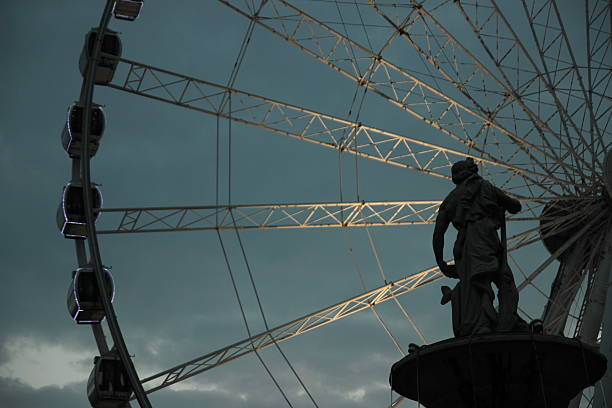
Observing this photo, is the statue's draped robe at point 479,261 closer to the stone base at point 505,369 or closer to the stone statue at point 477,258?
the stone statue at point 477,258

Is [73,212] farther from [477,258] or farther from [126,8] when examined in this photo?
[477,258]

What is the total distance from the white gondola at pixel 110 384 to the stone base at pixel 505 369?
30.8 feet

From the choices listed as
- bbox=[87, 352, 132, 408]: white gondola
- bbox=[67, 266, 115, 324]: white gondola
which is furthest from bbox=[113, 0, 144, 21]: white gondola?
bbox=[87, 352, 132, 408]: white gondola

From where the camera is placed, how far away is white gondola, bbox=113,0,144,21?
23.9 meters

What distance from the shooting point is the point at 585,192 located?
25.6 m

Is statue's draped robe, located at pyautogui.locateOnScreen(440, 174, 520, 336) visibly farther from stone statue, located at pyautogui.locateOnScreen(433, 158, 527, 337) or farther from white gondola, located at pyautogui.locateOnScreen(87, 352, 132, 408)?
white gondola, located at pyautogui.locateOnScreen(87, 352, 132, 408)

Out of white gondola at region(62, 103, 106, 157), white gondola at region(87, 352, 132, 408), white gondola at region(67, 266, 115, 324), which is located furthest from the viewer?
white gondola at region(62, 103, 106, 157)

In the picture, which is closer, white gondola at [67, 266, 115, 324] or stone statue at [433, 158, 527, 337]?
stone statue at [433, 158, 527, 337]

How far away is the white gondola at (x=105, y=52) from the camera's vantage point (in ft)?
77.0

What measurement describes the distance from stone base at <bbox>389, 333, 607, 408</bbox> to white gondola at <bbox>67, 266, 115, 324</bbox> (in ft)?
33.8

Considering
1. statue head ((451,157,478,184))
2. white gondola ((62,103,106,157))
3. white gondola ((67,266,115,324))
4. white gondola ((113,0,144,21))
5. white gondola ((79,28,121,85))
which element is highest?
white gondola ((113,0,144,21))

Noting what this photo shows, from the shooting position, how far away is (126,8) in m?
24.0

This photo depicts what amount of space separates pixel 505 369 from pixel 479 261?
1.66 m

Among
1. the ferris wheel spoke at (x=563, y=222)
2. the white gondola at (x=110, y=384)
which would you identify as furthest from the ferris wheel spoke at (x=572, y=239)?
the white gondola at (x=110, y=384)
